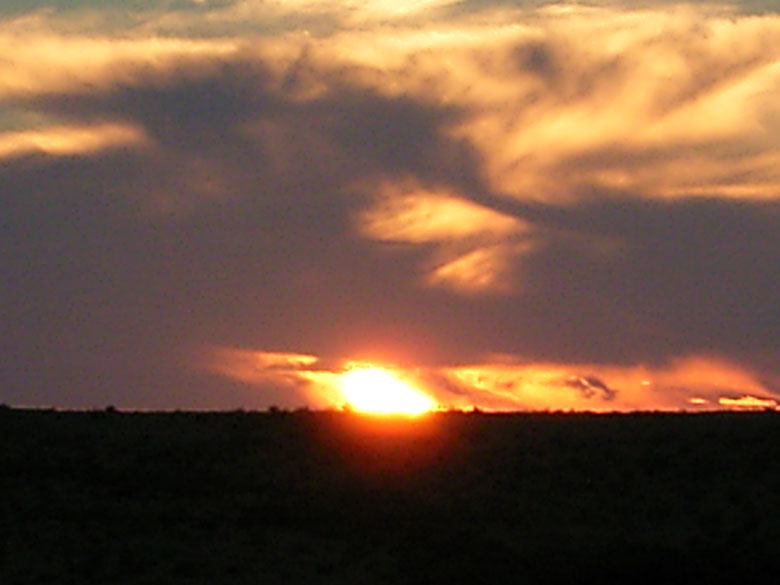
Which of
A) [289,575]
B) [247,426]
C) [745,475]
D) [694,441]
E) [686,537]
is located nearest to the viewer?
[289,575]

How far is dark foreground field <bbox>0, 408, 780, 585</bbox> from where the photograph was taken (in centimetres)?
4028

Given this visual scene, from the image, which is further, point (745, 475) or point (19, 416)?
point (19, 416)

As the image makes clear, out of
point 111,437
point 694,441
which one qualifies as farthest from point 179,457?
point 694,441

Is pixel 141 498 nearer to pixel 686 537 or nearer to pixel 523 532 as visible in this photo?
pixel 523 532

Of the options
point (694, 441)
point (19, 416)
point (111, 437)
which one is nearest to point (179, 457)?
point (111, 437)

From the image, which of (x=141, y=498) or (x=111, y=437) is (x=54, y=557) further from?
(x=111, y=437)

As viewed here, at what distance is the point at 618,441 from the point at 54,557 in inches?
712

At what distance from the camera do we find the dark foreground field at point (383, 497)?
4028 cm

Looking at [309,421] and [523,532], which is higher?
[309,421]

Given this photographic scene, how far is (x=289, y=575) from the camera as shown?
130 feet

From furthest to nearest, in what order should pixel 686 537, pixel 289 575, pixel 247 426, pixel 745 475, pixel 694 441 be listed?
pixel 247 426 < pixel 694 441 < pixel 745 475 < pixel 686 537 < pixel 289 575

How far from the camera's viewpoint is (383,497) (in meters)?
46.3

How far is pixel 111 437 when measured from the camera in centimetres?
5241

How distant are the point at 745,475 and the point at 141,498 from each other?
17.3 metres
